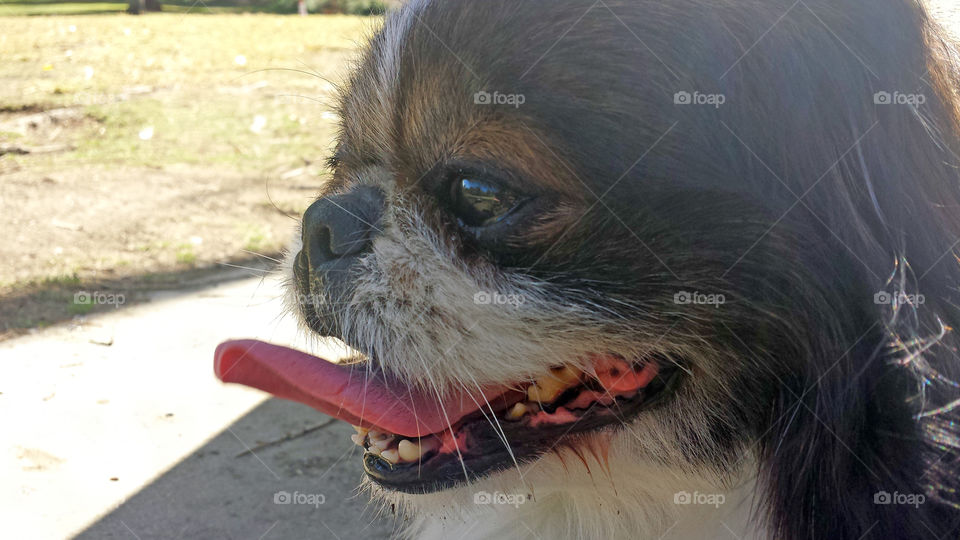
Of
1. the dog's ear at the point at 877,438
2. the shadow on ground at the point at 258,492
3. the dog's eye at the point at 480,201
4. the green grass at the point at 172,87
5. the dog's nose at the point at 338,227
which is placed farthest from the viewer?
the green grass at the point at 172,87

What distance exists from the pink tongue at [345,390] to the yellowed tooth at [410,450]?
0.09 feet

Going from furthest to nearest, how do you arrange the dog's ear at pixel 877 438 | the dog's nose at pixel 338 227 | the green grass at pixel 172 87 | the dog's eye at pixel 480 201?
the green grass at pixel 172 87, the dog's nose at pixel 338 227, the dog's eye at pixel 480 201, the dog's ear at pixel 877 438

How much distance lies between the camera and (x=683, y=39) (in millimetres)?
2115

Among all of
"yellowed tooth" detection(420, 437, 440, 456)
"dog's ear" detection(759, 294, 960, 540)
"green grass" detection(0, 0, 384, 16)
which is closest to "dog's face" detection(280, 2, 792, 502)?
"yellowed tooth" detection(420, 437, 440, 456)

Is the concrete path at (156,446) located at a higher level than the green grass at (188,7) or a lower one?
lower

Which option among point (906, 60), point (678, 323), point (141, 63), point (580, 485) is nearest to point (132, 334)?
point (580, 485)

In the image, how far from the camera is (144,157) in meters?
7.18

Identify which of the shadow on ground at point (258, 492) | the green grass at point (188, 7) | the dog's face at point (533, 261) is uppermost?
the green grass at point (188, 7)

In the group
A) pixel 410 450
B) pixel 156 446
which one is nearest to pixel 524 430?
pixel 410 450

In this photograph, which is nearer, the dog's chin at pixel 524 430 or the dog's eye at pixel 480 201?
the dog's eye at pixel 480 201

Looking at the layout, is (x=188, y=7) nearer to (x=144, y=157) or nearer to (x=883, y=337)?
(x=144, y=157)

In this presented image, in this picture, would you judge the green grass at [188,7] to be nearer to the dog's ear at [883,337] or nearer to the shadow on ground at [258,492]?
the shadow on ground at [258,492]

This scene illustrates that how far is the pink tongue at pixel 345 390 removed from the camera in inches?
93.7

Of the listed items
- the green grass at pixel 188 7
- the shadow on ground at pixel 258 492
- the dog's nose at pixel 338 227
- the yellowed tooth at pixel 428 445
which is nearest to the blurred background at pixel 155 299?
the shadow on ground at pixel 258 492
